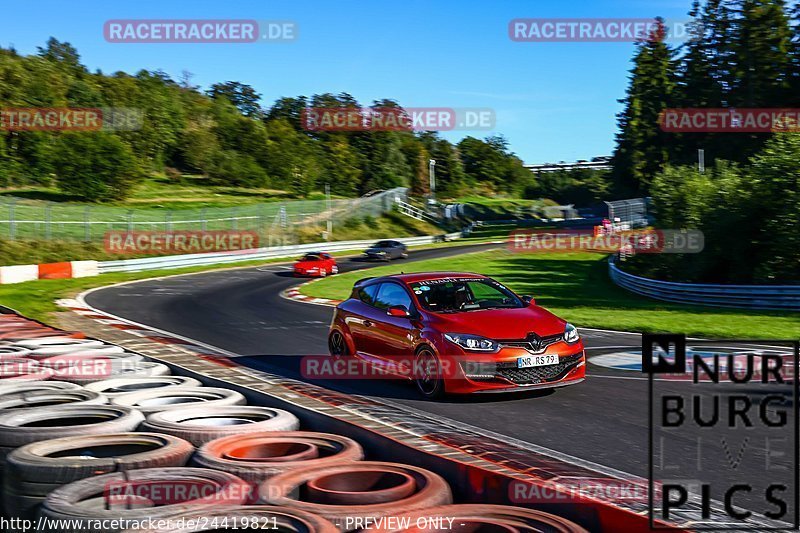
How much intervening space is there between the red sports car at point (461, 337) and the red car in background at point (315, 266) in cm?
2826

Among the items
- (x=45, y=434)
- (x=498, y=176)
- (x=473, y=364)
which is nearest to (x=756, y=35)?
(x=473, y=364)

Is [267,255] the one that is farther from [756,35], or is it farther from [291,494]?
[291,494]

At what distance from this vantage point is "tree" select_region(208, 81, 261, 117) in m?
165

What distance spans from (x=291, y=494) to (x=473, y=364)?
16.6 feet

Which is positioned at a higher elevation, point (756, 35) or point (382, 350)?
point (756, 35)

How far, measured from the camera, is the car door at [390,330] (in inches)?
415

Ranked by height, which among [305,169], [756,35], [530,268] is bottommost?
[530,268]

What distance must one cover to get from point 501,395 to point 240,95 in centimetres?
16285

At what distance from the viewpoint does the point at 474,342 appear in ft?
31.8

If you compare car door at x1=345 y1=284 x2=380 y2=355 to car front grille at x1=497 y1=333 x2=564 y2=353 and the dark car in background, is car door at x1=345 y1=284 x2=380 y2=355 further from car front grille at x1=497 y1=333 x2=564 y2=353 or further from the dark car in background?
the dark car in background

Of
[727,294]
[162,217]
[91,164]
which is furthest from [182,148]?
[727,294]

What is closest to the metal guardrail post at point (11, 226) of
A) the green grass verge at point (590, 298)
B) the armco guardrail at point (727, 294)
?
the green grass verge at point (590, 298)

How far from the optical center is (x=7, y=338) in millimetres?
12180

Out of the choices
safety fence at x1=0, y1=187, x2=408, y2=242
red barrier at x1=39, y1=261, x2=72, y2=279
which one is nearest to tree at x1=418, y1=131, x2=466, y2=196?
safety fence at x1=0, y1=187, x2=408, y2=242
